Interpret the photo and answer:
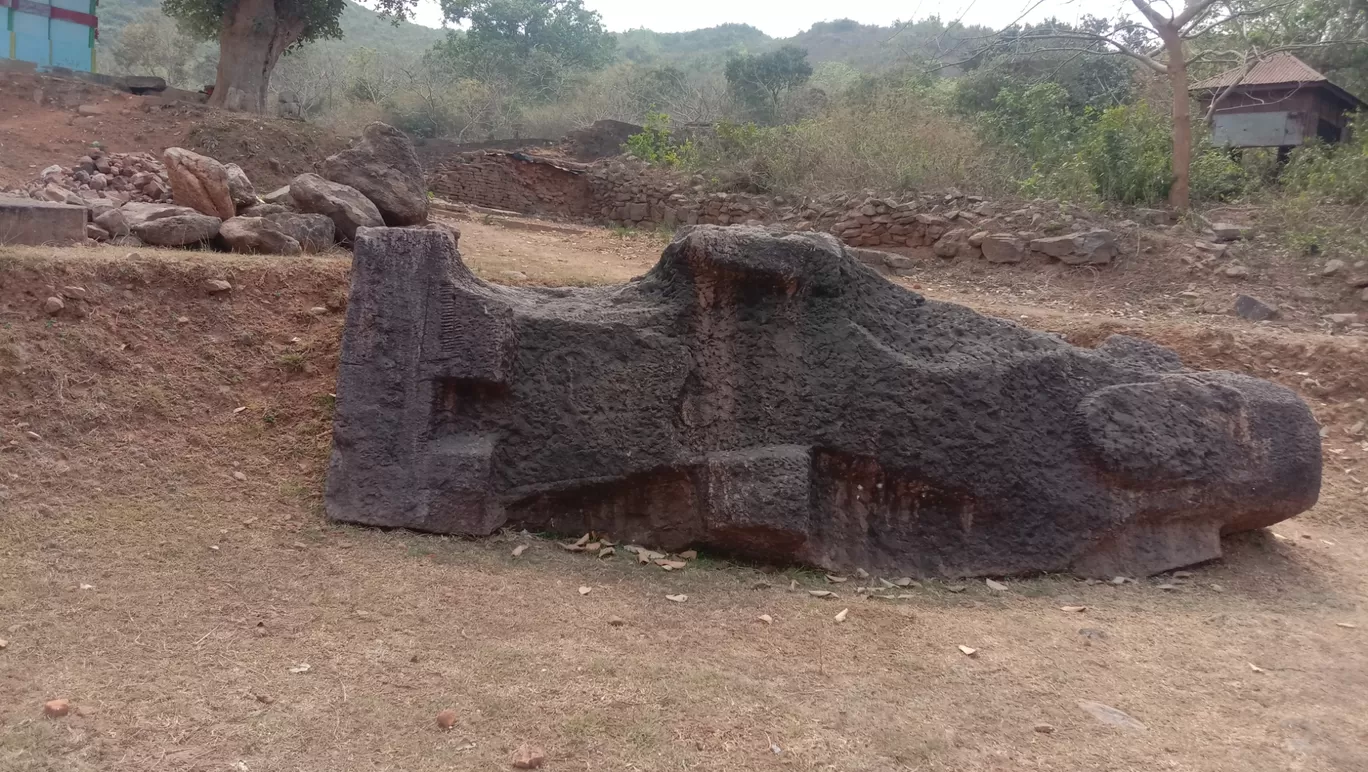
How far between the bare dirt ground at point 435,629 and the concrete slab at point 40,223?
1.87 ft

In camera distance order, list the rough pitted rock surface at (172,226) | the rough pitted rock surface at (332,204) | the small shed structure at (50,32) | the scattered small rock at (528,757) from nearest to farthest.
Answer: the scattered small rock at (528,757) < the rough pitted rock surface at (172,226) < the rough pitted rock surface at (332,204) < the small shed structure at (50,32)

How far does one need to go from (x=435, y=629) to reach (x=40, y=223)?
3.79m

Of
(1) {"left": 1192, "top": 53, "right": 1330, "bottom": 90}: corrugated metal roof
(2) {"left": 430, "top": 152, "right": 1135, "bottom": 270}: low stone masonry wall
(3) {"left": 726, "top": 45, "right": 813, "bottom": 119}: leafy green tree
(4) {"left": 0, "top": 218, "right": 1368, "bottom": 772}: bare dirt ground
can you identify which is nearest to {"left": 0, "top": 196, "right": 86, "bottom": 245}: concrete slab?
(4) {"left": 0, "top": 218, "right": 1368, "bottom": 772}: bare dirt ground

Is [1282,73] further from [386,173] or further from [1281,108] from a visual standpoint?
[386,173]

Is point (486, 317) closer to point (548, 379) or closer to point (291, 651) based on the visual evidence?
point (548, 379)

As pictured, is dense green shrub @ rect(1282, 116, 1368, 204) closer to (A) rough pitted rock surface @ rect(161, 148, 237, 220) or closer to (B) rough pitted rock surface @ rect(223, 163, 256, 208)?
(B) rough pitted rock surface @ rect(223, 163, 256, 208)

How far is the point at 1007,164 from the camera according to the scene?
450 inches

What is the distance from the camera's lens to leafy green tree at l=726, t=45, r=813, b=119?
2577 cm

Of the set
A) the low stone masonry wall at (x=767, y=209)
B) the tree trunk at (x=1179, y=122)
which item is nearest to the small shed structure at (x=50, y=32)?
the low stone masonry wall at (x=767, y=209)

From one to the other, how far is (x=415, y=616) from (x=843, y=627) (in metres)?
1.33

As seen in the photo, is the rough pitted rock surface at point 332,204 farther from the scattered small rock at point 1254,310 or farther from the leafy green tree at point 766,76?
the leafy green tree at point 766,76

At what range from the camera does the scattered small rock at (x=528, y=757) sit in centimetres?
221

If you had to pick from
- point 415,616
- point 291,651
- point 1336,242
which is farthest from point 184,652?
point 1336,242

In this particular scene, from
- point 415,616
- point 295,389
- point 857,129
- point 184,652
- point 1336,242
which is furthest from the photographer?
point 857,129
